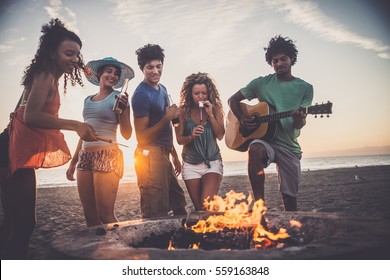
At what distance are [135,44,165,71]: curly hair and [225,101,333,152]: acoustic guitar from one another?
69.3 inches

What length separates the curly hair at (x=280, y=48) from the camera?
14.6ft

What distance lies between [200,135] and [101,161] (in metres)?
1.42

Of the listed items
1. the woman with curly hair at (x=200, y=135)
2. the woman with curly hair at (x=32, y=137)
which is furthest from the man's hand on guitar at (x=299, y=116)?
the woman with curly hair at (x=32, y=137)

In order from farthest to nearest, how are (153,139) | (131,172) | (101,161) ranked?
(131,172)
(153,139)
(101,161)

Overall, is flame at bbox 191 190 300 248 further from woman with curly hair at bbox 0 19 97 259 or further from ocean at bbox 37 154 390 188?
ocean at bbox 37 154 390 188

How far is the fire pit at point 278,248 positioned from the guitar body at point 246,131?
171 centimetres

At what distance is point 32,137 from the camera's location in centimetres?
256

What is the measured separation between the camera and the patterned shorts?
3305 millimetres

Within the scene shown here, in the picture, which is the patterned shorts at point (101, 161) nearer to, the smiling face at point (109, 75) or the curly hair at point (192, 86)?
the smiling face at point (109, 75)

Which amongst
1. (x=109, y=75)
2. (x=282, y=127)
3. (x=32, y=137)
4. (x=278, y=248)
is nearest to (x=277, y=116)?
(x=282, y=127)

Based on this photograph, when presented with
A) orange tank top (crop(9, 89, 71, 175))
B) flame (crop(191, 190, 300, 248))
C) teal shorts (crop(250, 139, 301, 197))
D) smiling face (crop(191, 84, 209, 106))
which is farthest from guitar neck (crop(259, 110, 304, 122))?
orange tank top (crop(9, 89, 71, 175))

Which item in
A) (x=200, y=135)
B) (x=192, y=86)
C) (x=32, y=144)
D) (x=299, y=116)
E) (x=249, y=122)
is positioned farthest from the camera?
(x=249, y=122)

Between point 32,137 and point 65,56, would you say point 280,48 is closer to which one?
point 65,56
